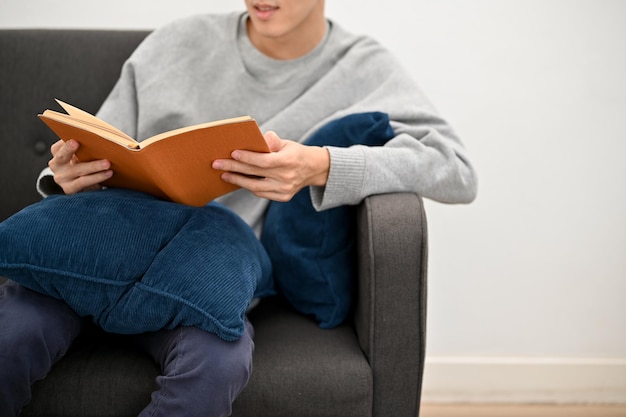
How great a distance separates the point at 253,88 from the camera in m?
1.53

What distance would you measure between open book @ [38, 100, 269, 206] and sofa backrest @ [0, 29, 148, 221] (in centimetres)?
53

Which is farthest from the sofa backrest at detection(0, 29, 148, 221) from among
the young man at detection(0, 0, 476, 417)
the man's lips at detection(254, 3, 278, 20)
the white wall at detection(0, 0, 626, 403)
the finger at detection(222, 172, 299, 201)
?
the finger at detection(222, 172, 299, 201)

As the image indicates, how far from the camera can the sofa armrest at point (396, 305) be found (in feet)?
3.76

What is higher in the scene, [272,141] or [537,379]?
[272,141]

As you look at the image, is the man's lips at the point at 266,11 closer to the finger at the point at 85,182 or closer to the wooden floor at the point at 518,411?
the finger at the point at 85,182

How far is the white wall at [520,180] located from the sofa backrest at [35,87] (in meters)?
0.26

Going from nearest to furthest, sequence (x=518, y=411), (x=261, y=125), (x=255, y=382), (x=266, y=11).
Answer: (x=255, y=382) → (x=266, y=11) → (x=261, y=125) → (x=518, y=411)

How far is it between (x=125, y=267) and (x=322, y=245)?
0.40 m

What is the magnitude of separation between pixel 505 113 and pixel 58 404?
139cm

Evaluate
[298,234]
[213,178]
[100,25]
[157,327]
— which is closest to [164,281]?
[157,327]

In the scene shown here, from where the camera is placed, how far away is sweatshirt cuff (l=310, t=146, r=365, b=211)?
3.96 ft

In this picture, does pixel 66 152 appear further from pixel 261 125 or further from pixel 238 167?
pixel 261 125

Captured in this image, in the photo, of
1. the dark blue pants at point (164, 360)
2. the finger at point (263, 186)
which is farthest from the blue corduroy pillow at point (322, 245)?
the dark blue pants at point (164, 360)

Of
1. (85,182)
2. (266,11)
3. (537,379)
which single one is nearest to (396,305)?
(85,182)
